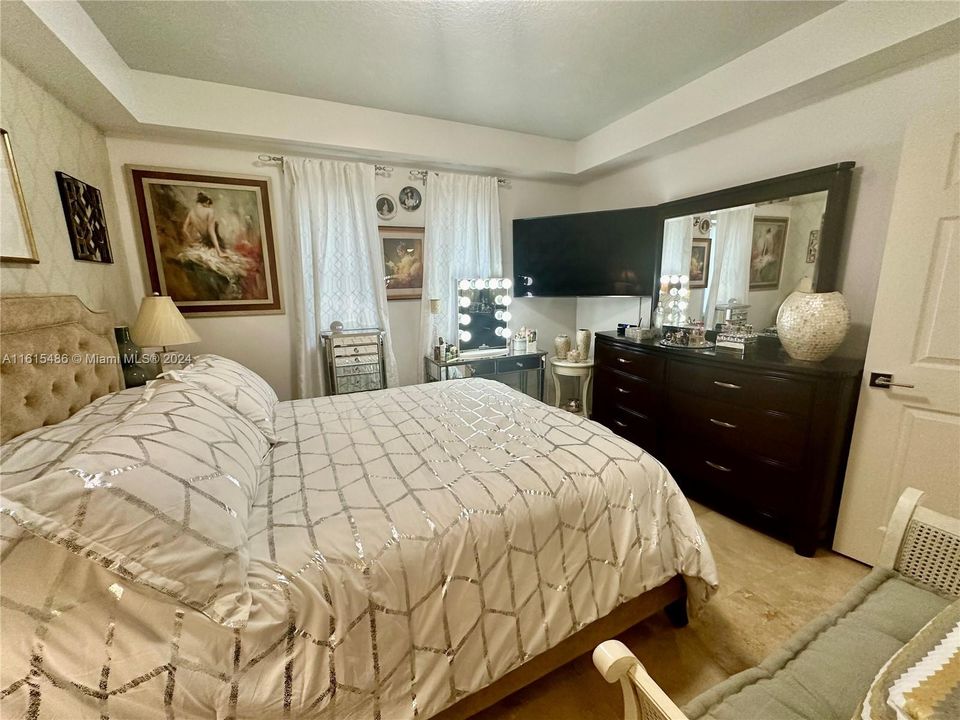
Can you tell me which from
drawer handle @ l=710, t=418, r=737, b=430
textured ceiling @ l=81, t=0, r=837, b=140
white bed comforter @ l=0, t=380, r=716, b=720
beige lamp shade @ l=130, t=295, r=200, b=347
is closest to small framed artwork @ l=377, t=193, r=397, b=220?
textured ceiling @ l=81, t=0, r=837, b=140

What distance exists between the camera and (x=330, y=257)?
9.90 ft

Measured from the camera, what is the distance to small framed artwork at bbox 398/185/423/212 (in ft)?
10.7

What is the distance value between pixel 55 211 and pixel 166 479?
185 centimetres

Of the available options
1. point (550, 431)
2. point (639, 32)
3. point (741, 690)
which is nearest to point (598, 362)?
point (550, 431)

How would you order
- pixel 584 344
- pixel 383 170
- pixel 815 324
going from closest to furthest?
pixel 815 324 < pixel 383 170 < pixel 584 344

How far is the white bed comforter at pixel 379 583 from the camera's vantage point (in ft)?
2.49

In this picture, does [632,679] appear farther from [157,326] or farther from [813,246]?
[157,326]

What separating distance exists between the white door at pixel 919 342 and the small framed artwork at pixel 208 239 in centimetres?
374

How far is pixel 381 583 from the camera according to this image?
39.2 inches

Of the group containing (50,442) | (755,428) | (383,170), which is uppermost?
(383,170)

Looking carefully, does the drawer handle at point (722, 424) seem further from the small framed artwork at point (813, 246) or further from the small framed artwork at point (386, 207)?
the small framed artwork at point (386, 207)

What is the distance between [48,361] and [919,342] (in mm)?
3563

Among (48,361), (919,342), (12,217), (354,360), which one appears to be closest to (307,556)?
(48,361)

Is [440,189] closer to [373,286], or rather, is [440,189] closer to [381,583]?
[373,286]
